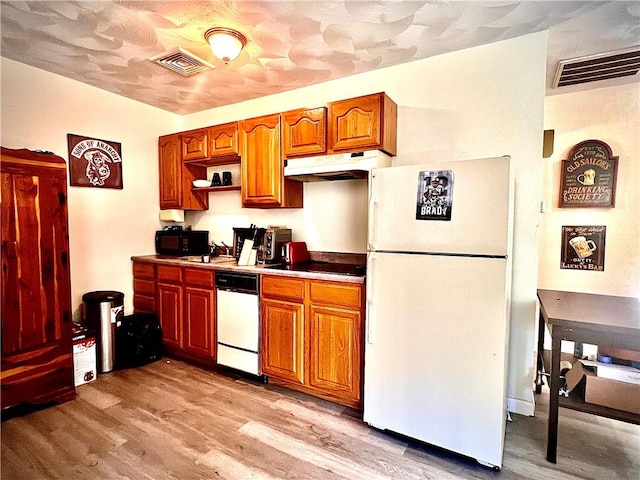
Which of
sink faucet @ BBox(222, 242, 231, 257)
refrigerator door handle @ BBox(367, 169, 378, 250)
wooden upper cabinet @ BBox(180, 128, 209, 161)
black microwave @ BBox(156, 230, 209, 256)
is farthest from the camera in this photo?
sink faucet @ BBox(222, 242, 231, 257)

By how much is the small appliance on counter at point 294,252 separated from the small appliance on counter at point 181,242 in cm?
122

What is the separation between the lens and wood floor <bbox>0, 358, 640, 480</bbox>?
1.77 m

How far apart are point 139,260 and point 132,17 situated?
2.31 metres

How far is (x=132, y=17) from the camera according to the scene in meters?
2.06

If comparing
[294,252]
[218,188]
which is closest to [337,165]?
[294,252]

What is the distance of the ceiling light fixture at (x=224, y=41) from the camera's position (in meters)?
2.17

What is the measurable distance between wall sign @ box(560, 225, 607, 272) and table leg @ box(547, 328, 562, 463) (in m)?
1.89

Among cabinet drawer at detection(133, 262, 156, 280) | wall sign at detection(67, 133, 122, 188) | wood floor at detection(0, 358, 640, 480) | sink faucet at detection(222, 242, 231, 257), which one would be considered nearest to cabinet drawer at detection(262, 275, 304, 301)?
wood floor at detection(0, 358, 640, 480)

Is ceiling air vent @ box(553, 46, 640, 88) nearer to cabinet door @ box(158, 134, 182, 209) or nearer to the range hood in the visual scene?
the range hood

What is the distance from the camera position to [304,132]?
2738 mm

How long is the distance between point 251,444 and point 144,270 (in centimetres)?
229

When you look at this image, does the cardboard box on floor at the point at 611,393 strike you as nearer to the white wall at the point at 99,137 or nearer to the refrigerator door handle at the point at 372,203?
the refrigerator door handle at the point at 372,203

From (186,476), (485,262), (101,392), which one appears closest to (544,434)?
(485,262)

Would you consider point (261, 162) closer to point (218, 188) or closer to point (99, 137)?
point (218, 188)
